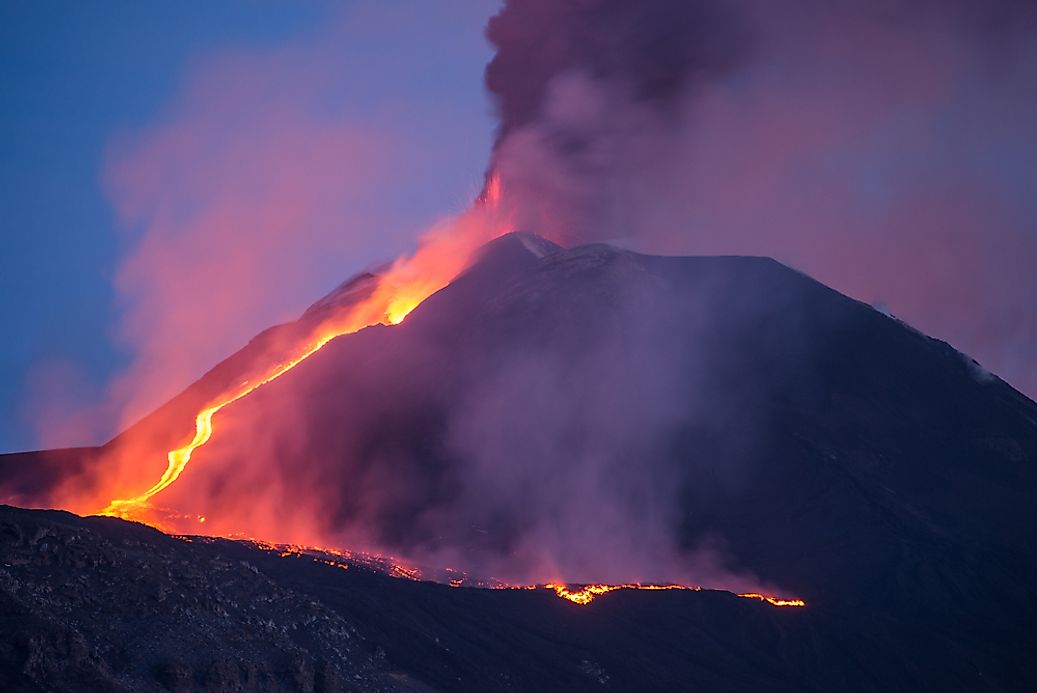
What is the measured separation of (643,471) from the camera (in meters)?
55.4

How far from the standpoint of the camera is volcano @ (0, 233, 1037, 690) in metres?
40.0

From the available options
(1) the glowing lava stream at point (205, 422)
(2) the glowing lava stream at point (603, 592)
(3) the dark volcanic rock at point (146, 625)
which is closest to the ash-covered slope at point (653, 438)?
(1) the glowing lava stream at point (205, 422)

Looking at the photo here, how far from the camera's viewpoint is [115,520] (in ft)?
111

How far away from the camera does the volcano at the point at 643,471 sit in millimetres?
39969

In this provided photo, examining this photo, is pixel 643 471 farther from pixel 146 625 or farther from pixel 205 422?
pixel 146 625

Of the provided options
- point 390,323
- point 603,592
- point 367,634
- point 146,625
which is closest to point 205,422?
point 390,323

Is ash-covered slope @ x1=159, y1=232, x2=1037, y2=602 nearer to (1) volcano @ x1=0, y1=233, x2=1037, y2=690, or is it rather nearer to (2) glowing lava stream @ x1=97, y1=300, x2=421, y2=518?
(1) volcano @ x1=0, y1=233, x2=1037, y2=690

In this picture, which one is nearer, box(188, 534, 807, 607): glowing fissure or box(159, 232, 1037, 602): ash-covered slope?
box(188, 534, 807, 607): glowing fissure

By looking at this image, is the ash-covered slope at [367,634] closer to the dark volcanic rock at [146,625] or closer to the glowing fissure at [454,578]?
the dark volcanic rock at [146,625]

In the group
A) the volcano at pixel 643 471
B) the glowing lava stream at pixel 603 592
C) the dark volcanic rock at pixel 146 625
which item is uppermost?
the volcano at pixel 643 471

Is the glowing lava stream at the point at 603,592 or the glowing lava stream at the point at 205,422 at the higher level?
the glowing lava stream at the point at 205,422

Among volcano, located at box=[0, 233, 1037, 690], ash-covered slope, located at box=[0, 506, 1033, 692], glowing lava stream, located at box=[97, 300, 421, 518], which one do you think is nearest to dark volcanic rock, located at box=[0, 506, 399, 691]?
ash-covered slope, located at box=[0, 506, 1033, 692]

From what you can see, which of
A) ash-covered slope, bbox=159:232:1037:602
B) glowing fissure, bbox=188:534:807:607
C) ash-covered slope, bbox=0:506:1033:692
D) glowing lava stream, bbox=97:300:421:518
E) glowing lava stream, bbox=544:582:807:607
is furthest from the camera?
ash-covered slope, bbox=159:232:1037:602

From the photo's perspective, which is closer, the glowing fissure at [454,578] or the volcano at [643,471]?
the glowing fissure at [454,578]
